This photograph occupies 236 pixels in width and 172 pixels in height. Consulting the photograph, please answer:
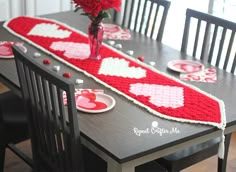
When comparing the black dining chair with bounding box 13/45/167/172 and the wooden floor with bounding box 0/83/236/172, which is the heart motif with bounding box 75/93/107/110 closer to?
the black dining chair with bounding box 13/45/167/172

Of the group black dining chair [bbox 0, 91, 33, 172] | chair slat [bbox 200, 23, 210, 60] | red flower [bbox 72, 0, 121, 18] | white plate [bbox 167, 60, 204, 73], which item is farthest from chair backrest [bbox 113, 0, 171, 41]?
black dining chair [bbox 0, 91, 33, 172]

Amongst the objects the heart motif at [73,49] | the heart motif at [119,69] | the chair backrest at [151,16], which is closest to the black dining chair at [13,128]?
the heart motif at [73,49]

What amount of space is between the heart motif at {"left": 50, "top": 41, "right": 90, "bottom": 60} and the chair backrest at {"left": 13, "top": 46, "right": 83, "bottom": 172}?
51 cm

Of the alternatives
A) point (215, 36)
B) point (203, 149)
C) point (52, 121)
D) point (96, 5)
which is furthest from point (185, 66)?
point (52, 121)

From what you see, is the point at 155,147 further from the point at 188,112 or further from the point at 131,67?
the point at 131,67

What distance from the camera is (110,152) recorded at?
1.69 metres

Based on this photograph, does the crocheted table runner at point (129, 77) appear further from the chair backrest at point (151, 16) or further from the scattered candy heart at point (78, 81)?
the chair backrest at point (151, 16)

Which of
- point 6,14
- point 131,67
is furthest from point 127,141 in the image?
point 6,14

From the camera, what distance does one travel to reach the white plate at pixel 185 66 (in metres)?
2.36

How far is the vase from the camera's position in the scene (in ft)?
7.75

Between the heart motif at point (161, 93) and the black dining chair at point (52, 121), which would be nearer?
the black dining chair at point (52, 121)

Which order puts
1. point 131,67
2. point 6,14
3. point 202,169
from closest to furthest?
point 131,67 < point 202,169 < point 6,14

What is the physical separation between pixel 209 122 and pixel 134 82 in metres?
0.45

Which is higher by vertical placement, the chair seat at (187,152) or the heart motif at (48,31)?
the heart motif at (48,31)
